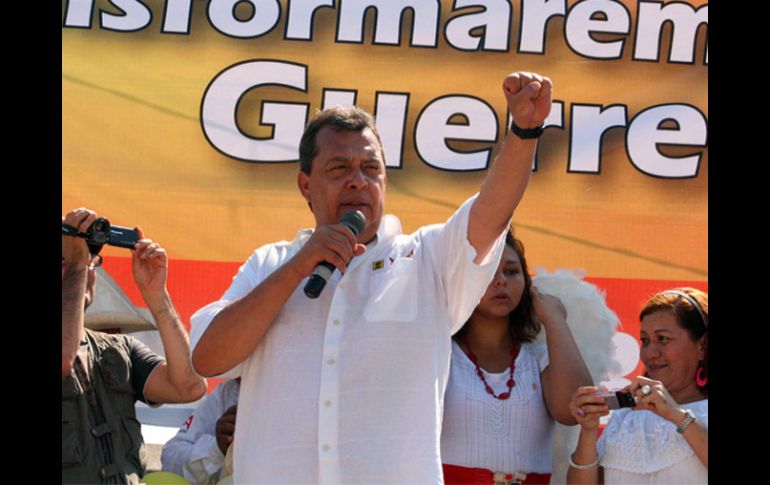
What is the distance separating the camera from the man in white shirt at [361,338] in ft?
7.43

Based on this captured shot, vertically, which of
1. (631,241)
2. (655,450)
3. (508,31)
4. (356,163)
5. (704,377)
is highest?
(508,31)

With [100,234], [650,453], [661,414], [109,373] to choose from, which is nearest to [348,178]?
[100,234]

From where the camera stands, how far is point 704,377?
312cm

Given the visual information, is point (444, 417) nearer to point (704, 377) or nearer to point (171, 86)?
point (704, 377)

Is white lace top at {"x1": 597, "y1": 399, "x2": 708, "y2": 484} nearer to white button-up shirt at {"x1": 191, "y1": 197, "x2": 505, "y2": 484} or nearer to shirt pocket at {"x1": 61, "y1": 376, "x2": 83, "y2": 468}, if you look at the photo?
white button-up shirt at {"x1": 191, "y1": 197, "x2": 505, "y2": 484}

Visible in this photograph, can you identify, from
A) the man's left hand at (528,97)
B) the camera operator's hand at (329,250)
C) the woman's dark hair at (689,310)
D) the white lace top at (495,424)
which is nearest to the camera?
the man's left hand at (528,97)

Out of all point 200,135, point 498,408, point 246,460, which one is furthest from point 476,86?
point 246,460

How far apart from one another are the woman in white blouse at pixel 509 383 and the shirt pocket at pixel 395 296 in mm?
746

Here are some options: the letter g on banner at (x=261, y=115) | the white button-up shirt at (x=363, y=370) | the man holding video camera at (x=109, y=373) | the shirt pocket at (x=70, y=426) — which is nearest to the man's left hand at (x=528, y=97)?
the white button-up shirt at (x=363, y=370)

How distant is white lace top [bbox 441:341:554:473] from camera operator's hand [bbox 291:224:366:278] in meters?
0.87

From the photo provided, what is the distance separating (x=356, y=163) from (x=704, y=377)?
1340mm

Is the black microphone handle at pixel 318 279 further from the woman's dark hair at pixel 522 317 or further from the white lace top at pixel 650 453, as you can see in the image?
the white lace top at pixel 650 453

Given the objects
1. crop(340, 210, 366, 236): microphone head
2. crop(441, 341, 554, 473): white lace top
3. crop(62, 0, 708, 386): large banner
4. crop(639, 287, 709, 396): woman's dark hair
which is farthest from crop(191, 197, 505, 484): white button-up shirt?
crop(62, 0, 708, 386): large banner

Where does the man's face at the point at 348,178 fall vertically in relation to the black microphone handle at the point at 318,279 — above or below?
above
